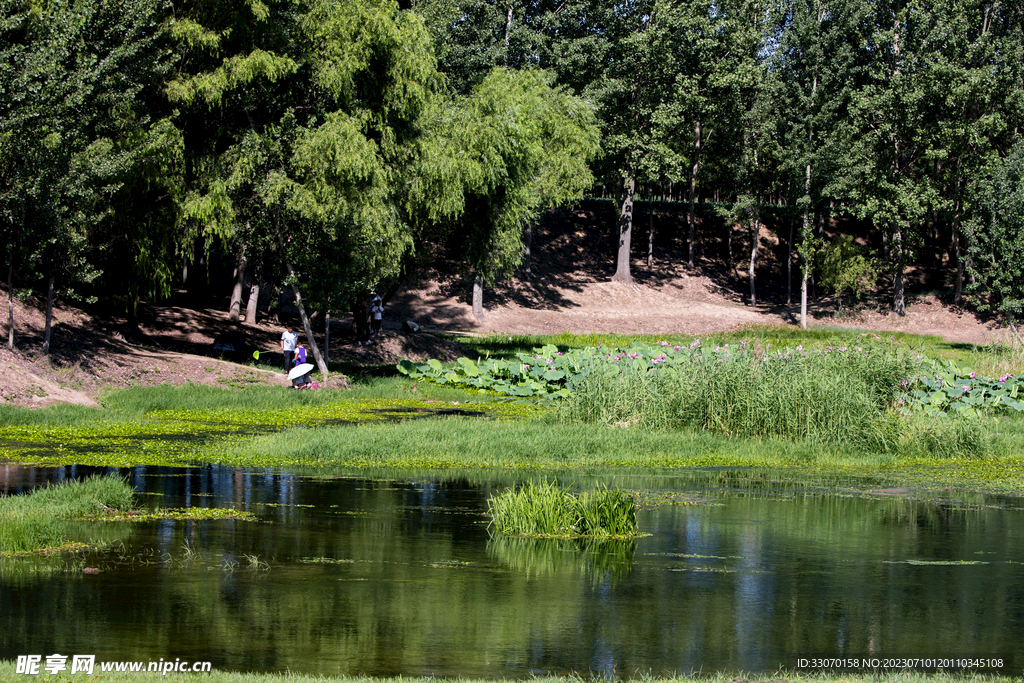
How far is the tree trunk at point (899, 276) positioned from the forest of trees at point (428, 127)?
0.17 m

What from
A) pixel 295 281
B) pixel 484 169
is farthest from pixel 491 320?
pixel 295 281

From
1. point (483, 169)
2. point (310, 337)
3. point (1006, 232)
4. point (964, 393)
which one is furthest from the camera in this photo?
point (1006, 232)

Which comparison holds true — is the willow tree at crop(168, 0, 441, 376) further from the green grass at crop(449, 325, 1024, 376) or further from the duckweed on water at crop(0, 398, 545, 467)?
the green grass at crop(449, 325, 1024, 376)

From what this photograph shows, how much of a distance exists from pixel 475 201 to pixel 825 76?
32.3m

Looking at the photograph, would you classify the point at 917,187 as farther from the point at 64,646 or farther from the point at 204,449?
the point at 64,646

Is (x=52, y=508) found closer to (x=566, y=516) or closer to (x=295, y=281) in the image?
(x=566, y=516)

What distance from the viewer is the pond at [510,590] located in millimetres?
9141

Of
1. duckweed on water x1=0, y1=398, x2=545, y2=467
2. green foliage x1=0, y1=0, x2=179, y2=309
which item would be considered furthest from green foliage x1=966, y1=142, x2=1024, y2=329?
green foliage x1=0, y1=0, x2=179, y2=309

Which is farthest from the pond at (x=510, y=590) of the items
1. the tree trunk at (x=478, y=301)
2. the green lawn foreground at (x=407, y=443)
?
the tree trunk at (x=478, y=301)

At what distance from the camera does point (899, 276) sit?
56375 mm

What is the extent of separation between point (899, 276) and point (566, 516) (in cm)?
4758

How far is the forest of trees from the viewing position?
2675 centimetres

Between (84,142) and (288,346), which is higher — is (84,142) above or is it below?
above

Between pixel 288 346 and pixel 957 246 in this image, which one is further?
pixel 957 246
